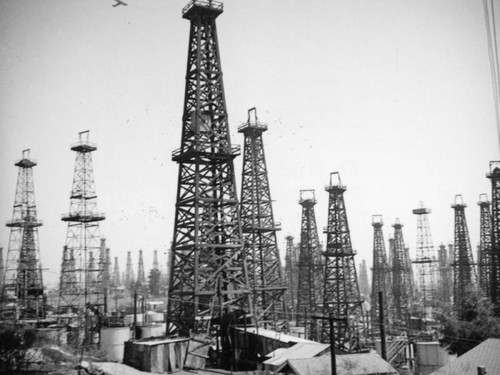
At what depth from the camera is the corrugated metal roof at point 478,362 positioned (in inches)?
661

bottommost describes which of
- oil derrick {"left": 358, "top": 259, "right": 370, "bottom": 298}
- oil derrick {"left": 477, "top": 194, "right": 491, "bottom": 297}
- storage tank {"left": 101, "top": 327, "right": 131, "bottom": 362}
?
oil derrick {"left": 358, "top": 259, "right": 370, "bottom": 298}

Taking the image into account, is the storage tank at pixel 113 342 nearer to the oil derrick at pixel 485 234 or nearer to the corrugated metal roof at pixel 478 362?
the corrugated metal roof at pixel 478 362

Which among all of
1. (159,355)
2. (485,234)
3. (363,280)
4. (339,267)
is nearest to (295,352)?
(159,355)

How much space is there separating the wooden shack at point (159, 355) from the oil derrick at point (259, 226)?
41.8 ft

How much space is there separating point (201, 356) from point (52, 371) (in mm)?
7026

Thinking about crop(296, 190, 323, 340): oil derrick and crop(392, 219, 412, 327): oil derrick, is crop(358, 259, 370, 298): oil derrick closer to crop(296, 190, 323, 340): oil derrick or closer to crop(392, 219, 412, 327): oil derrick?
crop(392, 219, 412, 327): oil derrick

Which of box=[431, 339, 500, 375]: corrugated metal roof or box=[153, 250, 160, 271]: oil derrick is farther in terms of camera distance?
box=[153, 250, 160, 271]: oil derrick

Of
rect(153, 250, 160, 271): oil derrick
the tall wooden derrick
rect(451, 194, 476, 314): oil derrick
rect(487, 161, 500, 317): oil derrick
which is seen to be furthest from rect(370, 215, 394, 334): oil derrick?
rect(153, 250, 160, 271): oil derrick

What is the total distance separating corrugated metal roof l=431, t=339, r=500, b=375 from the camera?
16.8m

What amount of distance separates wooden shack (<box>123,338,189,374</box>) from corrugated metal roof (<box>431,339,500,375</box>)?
1190 centimetres

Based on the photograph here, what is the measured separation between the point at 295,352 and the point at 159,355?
265 inches

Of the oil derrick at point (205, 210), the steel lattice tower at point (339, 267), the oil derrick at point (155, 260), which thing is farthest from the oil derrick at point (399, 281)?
the oil derrick at point (155, 260)

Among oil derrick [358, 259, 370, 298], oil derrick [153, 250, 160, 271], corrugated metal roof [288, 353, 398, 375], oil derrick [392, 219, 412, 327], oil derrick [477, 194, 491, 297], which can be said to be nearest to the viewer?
corrugated metal roof [288, 353, 398, 375]

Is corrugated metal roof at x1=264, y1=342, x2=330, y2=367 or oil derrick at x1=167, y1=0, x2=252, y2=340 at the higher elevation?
oil derrick at x1=167, y1=0, x2=252, y2=340
